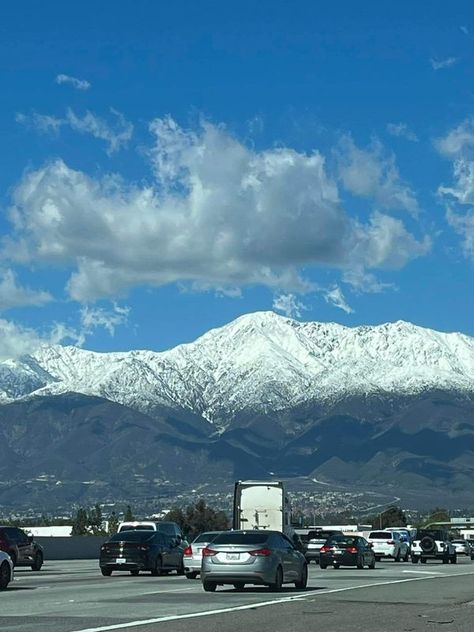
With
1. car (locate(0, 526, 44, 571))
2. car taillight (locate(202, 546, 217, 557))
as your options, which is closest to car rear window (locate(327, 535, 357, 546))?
car (locate(0, 526, 44, 571))

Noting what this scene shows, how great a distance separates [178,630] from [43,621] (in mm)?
3020

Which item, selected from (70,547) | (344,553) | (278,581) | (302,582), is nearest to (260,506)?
(344,553)

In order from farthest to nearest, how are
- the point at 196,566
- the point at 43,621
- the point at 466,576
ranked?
the point at 466,576 → the point at 196,566 → the point at 43,621

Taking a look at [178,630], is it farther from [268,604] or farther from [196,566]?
[196,566]

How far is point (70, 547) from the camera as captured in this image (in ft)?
249

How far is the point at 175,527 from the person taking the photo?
54.5 meters

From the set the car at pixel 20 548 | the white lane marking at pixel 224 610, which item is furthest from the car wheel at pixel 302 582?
the car at pixel 20 548

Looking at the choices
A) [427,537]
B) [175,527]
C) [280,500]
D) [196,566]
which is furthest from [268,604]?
[427,537]

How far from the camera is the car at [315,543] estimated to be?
67.4m

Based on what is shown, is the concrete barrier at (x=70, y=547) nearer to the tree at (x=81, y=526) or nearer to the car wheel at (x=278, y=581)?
the car wheel at (x=278, y=581)

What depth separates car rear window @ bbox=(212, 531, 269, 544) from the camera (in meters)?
32.5

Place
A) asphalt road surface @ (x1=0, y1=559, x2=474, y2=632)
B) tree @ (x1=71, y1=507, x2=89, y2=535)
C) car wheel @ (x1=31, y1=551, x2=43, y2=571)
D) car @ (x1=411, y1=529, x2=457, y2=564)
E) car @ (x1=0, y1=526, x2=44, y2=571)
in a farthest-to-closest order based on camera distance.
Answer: tree @ (x1=71, y1=507, x2=89, y2=535) < car @ (x1=411, y1=529, x2=457, y2=564) < car wheel @ (x1=31, y1=551, x2=43, y2=571) < car @ (x1=0, y1=526, x2=44, y2=571) < asphalt road surface @ (x1=0, y1=559, x2=474, y2=632)

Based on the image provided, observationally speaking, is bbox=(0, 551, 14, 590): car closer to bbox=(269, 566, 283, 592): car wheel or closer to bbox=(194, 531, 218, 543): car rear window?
bbox=(269, 566, 283, 592): car wheel

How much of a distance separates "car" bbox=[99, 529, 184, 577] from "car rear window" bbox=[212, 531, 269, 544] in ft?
38.7
